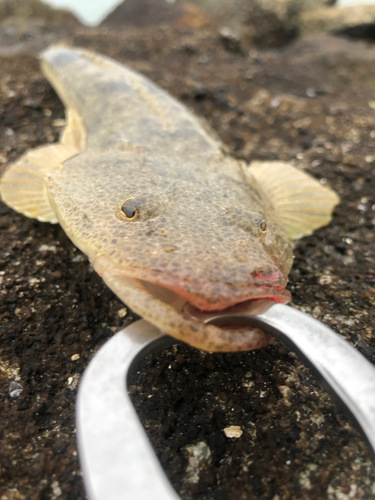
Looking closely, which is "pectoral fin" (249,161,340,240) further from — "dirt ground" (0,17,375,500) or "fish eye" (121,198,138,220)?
"fish eye" (121,198,138,220)

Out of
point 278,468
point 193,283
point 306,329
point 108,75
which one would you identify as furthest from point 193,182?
point 108,75

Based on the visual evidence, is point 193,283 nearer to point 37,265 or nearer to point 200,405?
point 200,405

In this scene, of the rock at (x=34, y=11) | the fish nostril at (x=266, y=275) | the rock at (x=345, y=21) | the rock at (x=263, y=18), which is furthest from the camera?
the rock at (x=263, y=18)

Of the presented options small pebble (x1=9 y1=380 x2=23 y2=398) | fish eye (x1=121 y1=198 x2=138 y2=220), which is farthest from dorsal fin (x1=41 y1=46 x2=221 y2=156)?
small pebble (x1=9 y1=380 x2=23 y2=398)

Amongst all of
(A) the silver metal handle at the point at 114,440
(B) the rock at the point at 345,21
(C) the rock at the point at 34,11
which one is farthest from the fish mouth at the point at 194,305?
(B) the rock at the point at 345,21

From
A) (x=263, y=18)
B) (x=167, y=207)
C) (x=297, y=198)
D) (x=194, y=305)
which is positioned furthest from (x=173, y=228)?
(x=263, y=18)

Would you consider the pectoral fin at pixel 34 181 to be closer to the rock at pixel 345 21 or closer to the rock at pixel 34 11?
the rock at pixel 34 11
